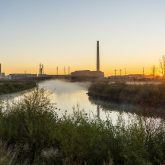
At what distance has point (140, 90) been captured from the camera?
50062 millimetres

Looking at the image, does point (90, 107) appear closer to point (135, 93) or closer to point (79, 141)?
point (135, 93)

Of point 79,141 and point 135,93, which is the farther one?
point 135,93

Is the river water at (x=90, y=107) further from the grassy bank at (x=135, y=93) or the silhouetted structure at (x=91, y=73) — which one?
the silhouetted structure at (x=91, y=73)

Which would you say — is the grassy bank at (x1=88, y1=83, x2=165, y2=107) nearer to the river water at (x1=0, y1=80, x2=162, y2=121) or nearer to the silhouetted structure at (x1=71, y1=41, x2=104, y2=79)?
the river water at (x1=0, y1=80, x2=162, y2=121)

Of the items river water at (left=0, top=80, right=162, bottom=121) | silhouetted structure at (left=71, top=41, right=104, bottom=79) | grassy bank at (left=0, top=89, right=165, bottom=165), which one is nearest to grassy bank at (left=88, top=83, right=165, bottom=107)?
river water at (left=0, top=80, right=162, bottom=121)

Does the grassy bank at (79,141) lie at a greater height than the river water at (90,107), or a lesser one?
greater

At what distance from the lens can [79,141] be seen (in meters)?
12.4

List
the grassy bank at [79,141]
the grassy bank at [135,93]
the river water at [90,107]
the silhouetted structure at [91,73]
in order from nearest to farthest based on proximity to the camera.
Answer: the grassy bank at [79,141], the river water at [90,107], the grassy bank at [135,93], the silhouetted structure at [91,73]

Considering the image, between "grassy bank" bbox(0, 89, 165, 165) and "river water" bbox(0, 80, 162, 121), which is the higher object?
"grassy bank" bbox(0, 89, 165, 165)

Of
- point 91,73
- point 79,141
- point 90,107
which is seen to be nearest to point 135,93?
point 90,107

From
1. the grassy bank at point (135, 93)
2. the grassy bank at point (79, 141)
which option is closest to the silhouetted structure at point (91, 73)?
the grassy bank at point (135, 93)

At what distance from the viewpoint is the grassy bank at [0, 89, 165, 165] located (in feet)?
36.0

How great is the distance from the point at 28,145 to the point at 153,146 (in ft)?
15.1

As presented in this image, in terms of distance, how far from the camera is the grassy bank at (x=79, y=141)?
1098cm
